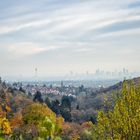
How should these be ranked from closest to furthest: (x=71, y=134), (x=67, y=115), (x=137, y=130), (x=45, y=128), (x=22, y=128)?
1. (x=137, y=130)
2. (x=45, y=128)
3. (x=22, y=128)
4. (x=71, y=134)
5. (x=67, y=115)

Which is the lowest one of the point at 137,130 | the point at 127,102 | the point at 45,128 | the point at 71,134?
the point at 71,134

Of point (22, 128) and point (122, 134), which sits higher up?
point (122, 134)

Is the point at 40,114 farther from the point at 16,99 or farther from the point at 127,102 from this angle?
the point at 127,102

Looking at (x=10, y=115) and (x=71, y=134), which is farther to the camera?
(x=10, y=115)

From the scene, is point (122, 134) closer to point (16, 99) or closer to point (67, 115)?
point (67, 115)

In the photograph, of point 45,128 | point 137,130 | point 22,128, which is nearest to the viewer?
point 137,130

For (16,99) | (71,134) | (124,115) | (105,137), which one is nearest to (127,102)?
(124,115)

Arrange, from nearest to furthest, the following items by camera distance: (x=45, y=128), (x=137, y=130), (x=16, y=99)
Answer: (x=137, y=130)
(x=45, y=128)
(x=16, y=99)

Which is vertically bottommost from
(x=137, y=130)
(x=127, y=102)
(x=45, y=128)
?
(x=45, y=128)

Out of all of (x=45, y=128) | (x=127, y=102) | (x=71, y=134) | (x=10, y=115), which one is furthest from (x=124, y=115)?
(x=10, y=115)
